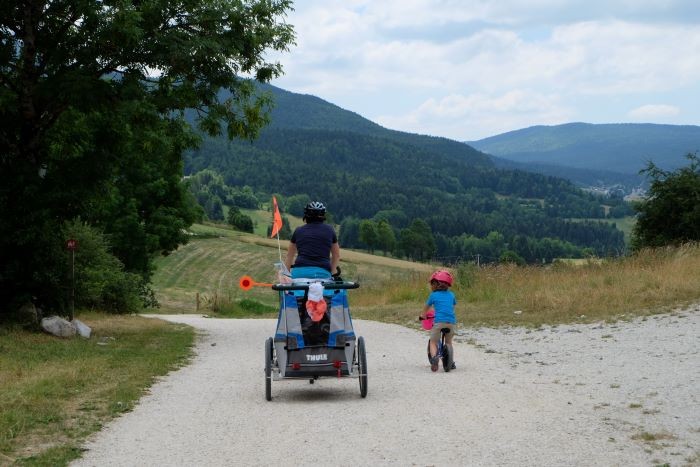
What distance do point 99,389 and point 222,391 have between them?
1501 mm

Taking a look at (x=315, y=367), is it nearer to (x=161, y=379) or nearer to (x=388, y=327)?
(x=161, y=379)

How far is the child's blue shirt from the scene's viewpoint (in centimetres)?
1246

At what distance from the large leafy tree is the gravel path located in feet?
19.3

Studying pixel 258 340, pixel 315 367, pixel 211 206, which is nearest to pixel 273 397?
pixel 315 367

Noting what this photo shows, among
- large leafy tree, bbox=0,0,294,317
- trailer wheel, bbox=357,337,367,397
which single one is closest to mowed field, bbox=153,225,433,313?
large leafy tree, bbox=0,0,294,317

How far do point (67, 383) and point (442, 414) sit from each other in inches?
198

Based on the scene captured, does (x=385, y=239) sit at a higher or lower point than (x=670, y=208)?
lower

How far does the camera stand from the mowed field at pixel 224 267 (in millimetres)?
79375

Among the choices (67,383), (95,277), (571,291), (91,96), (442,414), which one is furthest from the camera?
(95,277)

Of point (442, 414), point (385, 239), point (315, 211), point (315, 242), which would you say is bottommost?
point (442, 414)

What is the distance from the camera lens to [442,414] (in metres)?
8.95

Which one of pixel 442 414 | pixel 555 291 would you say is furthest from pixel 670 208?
pixel 442 414

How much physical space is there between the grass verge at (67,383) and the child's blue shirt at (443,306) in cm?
397

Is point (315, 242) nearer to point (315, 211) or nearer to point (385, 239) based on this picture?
point (315, 211)
